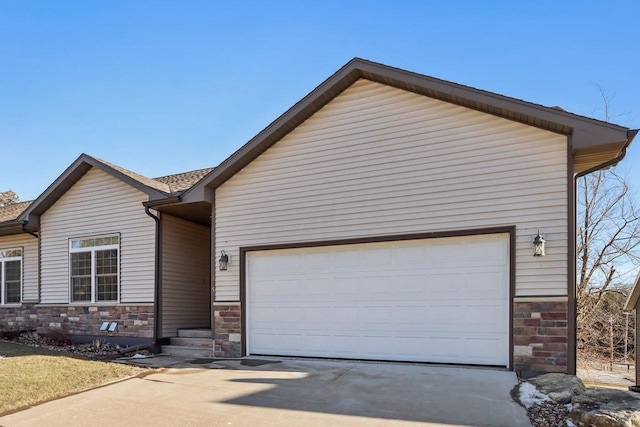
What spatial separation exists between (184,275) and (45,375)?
4843 mm

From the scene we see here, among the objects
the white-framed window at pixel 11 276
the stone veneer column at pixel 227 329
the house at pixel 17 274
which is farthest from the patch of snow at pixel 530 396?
the white-framed window at pixel 11 276

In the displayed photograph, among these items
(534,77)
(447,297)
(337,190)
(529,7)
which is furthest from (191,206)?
(534,77)

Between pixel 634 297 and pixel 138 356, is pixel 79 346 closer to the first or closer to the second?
pixel 138 356

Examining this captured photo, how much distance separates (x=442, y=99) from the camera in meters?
7.85

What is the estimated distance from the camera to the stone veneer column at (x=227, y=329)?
922 cm

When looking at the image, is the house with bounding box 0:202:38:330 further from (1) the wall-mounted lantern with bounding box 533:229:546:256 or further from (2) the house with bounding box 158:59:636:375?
(1) the wall-mounted lantern with bounding box 533:229:546:256

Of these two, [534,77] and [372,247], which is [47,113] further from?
[534,77]

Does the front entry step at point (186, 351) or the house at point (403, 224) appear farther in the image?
the front entry step at point (186, 351)

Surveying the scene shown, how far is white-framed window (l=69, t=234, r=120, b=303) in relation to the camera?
36.8 ft

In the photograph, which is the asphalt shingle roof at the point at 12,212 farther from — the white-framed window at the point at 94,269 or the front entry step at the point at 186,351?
the front entry step at the point at 186,351

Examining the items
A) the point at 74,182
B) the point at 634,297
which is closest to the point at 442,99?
the point at 634,297

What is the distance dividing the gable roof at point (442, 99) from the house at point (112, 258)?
6.44 ft

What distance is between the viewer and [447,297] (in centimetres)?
752

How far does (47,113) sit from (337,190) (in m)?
10.8
